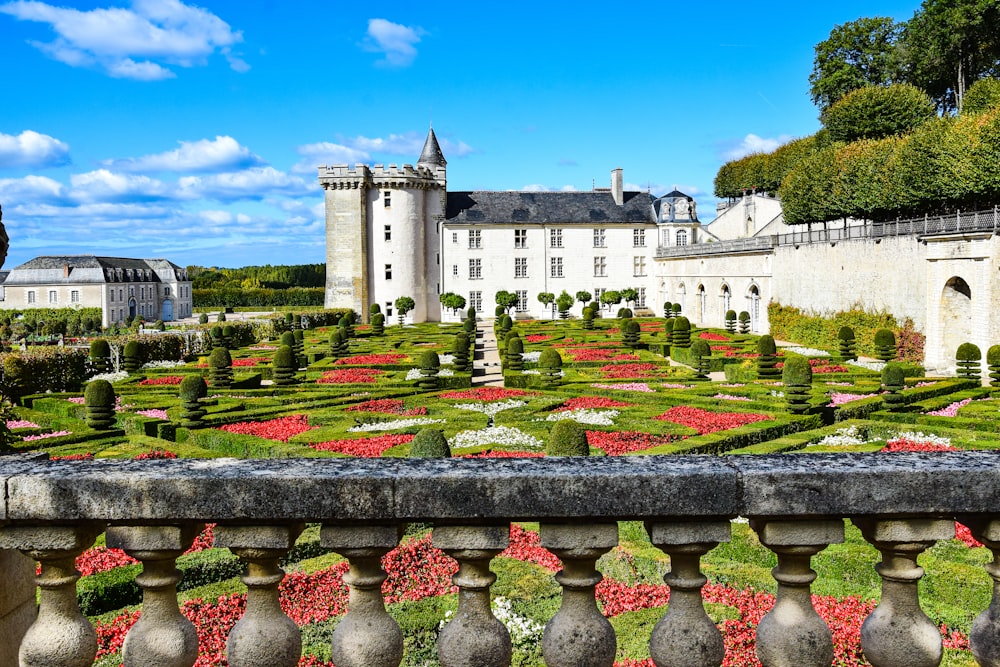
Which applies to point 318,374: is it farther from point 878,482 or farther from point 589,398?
point 878,482

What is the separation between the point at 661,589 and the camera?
6352 mm

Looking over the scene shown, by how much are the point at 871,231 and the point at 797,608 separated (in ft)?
98.1

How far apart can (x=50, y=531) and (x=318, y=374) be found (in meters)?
20.6

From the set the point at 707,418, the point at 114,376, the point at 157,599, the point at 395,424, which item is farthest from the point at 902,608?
the point at 114,376

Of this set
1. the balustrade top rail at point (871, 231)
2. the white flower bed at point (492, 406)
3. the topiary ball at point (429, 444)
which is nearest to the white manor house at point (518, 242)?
the balustrade top rail at point (871, 231)

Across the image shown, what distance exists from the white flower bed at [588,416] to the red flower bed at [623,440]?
0.93 metres

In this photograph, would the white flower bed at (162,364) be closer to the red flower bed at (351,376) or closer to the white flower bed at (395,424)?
the red flower bed at (351,376)

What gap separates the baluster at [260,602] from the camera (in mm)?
2123

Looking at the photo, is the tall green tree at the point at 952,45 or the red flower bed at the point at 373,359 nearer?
the red flower bed at the point at 373,359

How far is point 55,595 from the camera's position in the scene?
84.0 inches

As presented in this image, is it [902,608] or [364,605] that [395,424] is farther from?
[902,608]

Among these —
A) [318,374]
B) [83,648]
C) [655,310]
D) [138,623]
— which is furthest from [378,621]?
[655,310]

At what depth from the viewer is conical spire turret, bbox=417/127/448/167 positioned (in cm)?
5278

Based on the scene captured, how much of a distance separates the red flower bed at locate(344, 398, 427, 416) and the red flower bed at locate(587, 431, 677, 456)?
4095 mm
